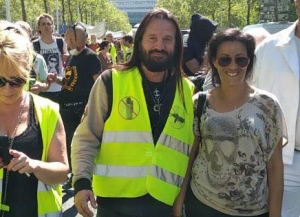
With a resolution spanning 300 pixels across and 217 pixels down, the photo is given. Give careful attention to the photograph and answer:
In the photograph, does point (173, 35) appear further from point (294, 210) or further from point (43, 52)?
point (43, 52)

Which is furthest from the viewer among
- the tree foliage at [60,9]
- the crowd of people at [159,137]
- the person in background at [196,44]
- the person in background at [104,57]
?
the tree foliage at [60,9]

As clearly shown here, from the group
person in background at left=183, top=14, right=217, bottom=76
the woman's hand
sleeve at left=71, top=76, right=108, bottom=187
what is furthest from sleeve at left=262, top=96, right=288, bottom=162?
person in background at left=183, top=14, right=217, bottom=76

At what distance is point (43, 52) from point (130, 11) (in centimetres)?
17001

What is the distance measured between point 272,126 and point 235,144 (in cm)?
23

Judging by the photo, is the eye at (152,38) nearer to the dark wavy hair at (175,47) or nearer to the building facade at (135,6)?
the dark wavy hair at (175,47)

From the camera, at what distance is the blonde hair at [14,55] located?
2.43m

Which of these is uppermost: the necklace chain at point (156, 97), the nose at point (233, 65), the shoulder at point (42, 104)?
the nose at point (233, 65)

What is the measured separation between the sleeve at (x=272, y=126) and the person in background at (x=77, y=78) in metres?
3.68

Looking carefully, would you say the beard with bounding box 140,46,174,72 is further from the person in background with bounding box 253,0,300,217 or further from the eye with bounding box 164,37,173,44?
the person in background with bounding box 253,0,300,217

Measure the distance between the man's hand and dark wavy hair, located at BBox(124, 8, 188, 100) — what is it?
77cm

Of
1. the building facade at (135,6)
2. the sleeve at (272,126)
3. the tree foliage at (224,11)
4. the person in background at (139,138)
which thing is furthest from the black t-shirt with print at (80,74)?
the building facade at (135,6)

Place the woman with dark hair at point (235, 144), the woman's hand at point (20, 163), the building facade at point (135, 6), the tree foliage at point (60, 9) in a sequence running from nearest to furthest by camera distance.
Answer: the woman's hand at point (20, 163) → the woman with dark hair at point (235, 144) → the tree foliage at point (60, 9) → the building facade at point (135, 6)

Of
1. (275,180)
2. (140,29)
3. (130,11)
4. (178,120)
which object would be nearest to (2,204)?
(178,120)

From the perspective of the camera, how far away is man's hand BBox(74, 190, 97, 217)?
2.66 meters
